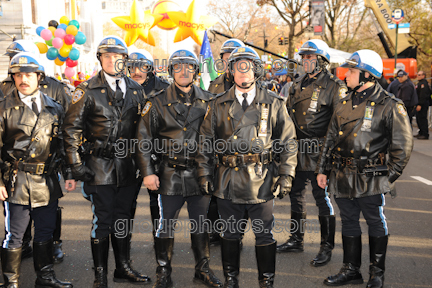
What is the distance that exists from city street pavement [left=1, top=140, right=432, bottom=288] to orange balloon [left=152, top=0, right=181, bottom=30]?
1107 centimetres

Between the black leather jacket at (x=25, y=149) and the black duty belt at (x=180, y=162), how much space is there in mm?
1147

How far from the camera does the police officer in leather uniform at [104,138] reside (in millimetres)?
4094

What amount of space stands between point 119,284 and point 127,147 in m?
1.40

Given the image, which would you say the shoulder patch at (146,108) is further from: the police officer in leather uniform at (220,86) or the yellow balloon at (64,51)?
the yellow balloon at (64,51)

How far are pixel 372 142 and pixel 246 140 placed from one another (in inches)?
48.5

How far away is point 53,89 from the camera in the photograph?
561 cm

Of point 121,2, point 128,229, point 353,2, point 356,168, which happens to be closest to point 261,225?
point 356,168

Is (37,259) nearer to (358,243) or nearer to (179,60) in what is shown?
(179,60)

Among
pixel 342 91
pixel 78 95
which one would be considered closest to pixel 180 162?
pixel 78 95

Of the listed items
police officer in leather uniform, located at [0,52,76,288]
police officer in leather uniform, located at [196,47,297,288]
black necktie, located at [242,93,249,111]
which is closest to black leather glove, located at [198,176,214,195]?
police officer in leather uniform, located at [196,47,297,288]

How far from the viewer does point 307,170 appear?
496cm

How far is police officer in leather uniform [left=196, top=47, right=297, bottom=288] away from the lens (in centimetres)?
382

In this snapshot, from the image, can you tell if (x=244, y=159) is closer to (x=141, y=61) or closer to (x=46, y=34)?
(x=141, y=61)

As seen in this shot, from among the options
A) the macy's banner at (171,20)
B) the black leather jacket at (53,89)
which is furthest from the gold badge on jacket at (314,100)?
the macy's banner at (171,20)
